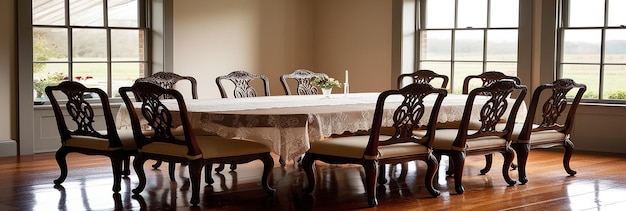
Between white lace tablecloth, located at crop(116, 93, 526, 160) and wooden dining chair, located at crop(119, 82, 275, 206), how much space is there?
0.42 ft

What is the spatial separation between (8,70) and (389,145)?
4.06 meters

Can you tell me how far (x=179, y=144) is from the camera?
5.55 meters

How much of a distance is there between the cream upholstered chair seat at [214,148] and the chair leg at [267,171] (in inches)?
2.0

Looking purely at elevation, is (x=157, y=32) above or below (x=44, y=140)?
above

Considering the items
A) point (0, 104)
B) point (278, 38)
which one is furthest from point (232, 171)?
point (278, 38)

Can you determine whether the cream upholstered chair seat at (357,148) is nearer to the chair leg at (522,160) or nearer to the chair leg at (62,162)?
the chair leg at (522,160)

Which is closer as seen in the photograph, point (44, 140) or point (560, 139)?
point (560, 139)

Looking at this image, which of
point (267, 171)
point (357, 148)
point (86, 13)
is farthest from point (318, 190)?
point (86, 13)

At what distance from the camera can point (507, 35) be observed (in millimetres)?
9172

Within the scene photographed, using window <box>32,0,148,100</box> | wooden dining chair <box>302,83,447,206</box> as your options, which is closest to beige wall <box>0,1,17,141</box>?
window <box>32,0,148,100</box>

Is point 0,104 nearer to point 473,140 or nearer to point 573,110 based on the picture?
point 473,140

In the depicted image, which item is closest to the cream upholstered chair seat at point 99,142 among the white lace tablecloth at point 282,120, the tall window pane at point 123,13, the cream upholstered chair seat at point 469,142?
the white lace tablecloth at point 282,120

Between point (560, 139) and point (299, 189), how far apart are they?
7.00 ft

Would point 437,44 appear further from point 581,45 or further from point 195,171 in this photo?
point 195,171
